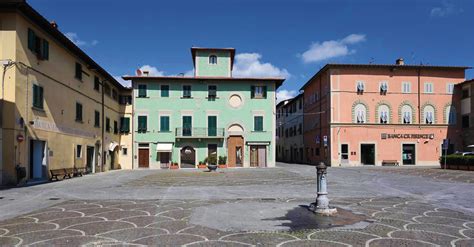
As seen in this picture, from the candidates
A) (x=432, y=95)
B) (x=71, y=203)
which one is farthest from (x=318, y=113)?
(x=71, y=203)

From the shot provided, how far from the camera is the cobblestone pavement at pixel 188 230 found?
23.1ft

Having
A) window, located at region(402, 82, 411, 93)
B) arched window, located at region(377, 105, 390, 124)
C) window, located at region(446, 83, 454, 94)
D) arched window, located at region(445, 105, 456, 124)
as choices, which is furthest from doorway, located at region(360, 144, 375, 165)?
window, located at region(446, 83, 454, 94)

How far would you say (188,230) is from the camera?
26.4ft

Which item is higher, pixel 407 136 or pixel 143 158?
pixel 407 136

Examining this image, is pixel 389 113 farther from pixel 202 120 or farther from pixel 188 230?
Answer: pixel 188 230

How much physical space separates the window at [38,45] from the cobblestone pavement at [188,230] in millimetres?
12543

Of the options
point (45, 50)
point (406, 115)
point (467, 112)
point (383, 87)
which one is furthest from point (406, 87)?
point (45, 50)

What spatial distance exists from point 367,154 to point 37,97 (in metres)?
34.8

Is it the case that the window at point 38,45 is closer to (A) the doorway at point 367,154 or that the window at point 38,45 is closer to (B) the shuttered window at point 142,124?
(B) the shuttered window at point 142,124

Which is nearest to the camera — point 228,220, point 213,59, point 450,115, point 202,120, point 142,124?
point 228,220

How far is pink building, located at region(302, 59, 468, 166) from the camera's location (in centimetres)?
4341

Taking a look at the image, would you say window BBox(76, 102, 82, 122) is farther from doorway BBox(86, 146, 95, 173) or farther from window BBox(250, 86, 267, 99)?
window BBox(250, 86, 267, 99)

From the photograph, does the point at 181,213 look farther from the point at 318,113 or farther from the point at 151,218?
the point at 318,113

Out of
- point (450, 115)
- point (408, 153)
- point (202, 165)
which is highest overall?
point (450, 115)
